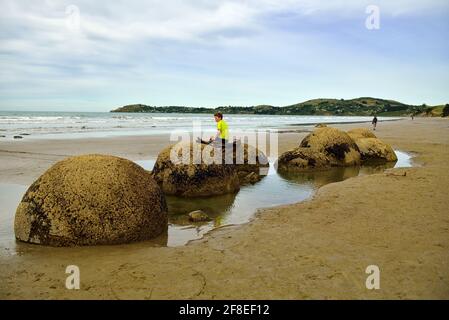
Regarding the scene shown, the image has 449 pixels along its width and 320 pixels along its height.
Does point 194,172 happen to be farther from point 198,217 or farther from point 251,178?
point 251,178

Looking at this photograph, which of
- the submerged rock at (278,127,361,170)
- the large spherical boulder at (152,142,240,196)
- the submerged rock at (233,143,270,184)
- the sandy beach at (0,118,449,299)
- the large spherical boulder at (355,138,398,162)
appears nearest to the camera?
the sandy beach at (0,118,449,299)

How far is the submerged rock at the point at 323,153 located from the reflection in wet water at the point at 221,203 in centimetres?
68

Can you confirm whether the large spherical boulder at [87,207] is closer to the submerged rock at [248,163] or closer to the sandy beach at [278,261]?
the sandy beach at [278,261]

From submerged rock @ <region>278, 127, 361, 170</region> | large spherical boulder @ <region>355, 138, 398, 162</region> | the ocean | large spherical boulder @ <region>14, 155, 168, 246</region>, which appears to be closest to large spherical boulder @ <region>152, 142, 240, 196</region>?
large spherical boulder @ <region>14, 155, 168, 246</region>

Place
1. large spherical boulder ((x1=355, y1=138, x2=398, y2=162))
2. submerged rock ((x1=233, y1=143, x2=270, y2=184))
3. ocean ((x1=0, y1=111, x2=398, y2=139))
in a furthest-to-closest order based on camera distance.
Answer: ocean ((x1=0, y1=111, x2=398, y2=139)), large spherical boulder ((x1=355, y1=138, x2=398, y2=162)), submerged rock ((x1=233, y1=143, x2=270, y2=184))

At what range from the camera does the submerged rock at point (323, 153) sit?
1325 cm

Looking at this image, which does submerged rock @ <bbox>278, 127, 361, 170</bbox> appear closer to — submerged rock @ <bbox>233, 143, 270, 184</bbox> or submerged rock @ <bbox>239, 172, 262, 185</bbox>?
submerged rock @ <bbox>233, 143, 270, 184</bbox>

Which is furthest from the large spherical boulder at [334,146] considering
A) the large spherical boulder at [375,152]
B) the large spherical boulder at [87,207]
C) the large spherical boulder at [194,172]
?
the large spherical boulder at [87,207]

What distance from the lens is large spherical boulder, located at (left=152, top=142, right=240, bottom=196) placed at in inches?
357

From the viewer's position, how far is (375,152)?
15391 millimetres

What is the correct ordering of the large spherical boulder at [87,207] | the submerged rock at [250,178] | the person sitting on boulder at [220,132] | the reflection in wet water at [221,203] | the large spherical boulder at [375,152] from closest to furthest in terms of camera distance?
the large spherical boulder at [87,207], the reflection in wet water at [221,203], the person sitting on boulder at [220,132], the submerged rock at [250,178], the large spherical boulder at [375,152]

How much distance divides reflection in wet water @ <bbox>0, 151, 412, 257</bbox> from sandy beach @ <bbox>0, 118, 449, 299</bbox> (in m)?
0.29
